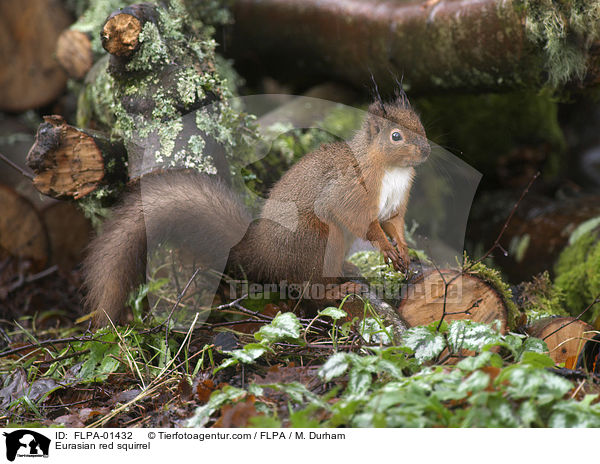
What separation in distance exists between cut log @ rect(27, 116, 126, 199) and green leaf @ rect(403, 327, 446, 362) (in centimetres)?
172

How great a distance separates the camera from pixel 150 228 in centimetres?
239

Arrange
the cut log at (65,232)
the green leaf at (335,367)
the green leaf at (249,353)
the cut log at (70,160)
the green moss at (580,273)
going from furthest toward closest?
1. the cut log at (65,232)
2. the green moss at (580,273)
3. the cut log at (70,160)
4. the green leaf at (249,353)
5. the green leaf at (335,367)

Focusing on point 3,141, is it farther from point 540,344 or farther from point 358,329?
point 540,344

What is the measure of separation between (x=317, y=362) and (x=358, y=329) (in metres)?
0.21

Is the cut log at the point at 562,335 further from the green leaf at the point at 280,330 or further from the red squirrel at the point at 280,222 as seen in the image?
the green leaf at the point at 280,330

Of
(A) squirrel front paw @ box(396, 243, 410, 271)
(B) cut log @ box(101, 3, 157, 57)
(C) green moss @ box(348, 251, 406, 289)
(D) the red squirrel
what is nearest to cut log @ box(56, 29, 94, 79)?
(B) cut log @ box(101, 3, 157, 57)

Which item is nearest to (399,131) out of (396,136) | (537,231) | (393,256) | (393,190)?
(396,136)

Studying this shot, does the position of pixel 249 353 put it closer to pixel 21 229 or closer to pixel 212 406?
pixel 212 406

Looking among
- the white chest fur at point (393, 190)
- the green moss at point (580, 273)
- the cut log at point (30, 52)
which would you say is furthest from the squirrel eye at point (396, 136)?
the cut log at point (30, 52)

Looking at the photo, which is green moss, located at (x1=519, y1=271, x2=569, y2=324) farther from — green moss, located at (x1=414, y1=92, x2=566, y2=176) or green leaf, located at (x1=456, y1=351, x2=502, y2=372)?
green moss, located at (x1=414, y1=92, x2=566, y2=176)

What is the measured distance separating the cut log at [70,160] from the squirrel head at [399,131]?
4.47ft

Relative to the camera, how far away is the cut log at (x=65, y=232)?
3.88 m

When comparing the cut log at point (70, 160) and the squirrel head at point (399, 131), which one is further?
the cut log at point (70, 160)

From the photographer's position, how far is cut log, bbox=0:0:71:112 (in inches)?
166
